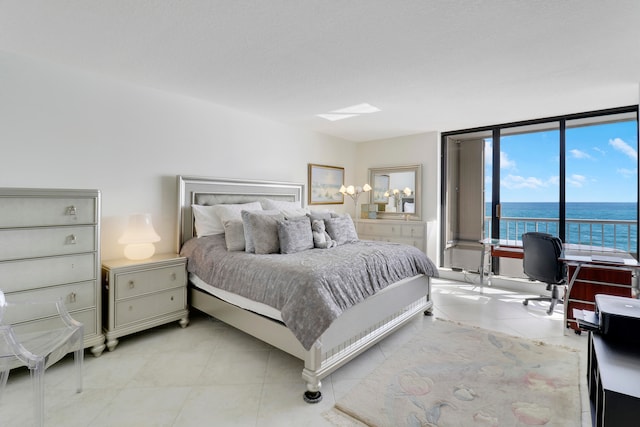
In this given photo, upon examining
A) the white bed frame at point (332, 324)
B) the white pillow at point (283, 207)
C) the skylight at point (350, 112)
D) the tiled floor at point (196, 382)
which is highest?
the skylight at point (350, 112)

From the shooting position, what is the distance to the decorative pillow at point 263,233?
2.78 meters

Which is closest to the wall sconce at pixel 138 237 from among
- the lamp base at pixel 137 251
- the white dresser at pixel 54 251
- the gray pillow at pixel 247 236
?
the lamp base at pixel 137 251

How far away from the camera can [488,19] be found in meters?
1.85

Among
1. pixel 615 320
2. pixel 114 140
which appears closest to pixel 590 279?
pixel 615 320

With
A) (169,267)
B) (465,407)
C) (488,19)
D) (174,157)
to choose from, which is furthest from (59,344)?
(488,19)

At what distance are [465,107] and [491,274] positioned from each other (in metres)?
2.54

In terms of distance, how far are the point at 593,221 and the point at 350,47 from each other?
4101 millimetres

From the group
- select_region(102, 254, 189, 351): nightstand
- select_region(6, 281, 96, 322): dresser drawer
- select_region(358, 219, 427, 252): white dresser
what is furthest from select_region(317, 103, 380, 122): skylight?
select_region(6, 281, 96, 322): dresser drawer

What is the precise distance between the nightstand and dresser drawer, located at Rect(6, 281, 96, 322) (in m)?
0.15

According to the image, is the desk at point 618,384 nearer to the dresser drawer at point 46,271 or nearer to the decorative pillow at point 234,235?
the decorative pillow at point 234,235

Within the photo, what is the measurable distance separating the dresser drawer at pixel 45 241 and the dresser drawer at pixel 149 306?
559 mm

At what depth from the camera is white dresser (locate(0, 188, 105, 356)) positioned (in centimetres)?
199

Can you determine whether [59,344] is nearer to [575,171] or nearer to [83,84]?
[83,84]

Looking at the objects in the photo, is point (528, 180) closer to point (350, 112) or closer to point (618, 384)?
point (350, 112)
